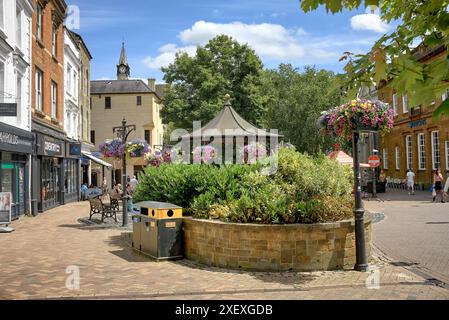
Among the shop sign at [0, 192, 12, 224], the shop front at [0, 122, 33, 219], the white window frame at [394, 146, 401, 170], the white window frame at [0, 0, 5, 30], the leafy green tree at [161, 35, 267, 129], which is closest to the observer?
the shop sign at [0, 192, 12, 224]

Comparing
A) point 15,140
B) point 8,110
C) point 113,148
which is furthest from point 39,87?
point 8,110

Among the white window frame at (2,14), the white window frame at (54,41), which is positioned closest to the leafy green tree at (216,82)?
the white window frame at (54,41)

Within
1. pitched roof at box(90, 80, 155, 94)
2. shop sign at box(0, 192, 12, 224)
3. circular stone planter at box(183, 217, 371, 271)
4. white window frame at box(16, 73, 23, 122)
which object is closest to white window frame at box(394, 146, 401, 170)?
pitched roof at box(90, 80, 155, 94)

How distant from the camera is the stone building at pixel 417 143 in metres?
28.7

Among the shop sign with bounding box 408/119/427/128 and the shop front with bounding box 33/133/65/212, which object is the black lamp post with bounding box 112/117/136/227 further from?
the shop sign with bounding box 408/119/427/128

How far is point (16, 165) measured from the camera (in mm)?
16828

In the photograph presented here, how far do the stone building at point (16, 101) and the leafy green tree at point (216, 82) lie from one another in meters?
18.4

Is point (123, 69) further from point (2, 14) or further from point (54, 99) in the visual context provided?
point (2, 14)

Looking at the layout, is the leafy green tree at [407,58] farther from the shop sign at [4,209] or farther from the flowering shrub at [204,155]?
the shop sign at [4,209]

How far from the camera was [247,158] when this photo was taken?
12.5 metres

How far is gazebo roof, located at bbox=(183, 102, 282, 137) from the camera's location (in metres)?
14.1

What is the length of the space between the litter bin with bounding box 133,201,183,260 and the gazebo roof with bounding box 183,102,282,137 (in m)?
5.35
